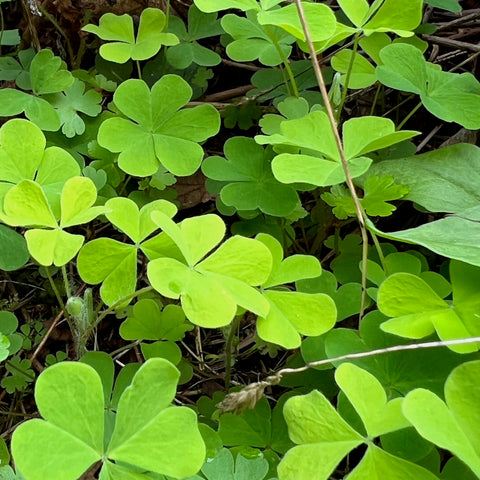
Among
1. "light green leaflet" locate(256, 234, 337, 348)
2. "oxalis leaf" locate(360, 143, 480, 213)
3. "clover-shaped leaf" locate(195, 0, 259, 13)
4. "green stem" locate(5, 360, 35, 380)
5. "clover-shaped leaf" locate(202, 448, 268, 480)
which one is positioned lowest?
"green stem" locate(5, 360, 35, 380)

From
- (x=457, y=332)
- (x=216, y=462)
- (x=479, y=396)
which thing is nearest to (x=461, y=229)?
(x=457, y=332)

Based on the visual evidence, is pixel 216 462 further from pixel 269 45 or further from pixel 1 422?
pixel 269 45

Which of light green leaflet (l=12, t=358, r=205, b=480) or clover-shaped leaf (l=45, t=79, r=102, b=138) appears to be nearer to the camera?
light green leaflet (l=12, t=358, r=205, b=480)

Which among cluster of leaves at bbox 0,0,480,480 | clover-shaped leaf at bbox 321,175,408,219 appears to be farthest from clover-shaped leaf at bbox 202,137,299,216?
clover-shaped leaf at bbox 321,175,408,219

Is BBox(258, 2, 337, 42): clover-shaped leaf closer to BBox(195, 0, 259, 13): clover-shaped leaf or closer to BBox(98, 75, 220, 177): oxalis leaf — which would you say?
BBox(195, 0, 259, 13): clover-shaped leaf

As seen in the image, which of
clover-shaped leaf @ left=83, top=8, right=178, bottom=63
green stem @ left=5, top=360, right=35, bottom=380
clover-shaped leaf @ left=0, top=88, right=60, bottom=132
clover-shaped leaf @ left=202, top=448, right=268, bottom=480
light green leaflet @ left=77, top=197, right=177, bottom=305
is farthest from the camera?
clover-shaped leaf @ left=83, top=8, right=178, bottom=63

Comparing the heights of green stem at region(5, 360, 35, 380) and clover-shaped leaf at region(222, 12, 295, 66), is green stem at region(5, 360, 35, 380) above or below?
below
